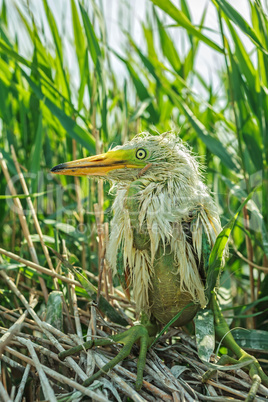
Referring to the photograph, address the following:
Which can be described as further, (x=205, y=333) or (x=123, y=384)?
(x=205, y=333)

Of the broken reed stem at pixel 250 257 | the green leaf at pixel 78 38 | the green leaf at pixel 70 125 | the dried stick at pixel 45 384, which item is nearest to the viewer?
the dried stick at pixel 45 384

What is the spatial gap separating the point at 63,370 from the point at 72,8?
166cm

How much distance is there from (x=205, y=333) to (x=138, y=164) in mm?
632

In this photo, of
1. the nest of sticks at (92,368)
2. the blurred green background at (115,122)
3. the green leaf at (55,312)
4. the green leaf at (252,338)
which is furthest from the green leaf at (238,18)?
the green leaf at (55,312)

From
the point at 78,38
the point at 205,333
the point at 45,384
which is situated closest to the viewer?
the point at 45,384

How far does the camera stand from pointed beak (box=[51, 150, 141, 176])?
1410 millimetres

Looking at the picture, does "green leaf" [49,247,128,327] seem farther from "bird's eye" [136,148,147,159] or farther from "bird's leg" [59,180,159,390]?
"bird's eye" [136,148,147,159]

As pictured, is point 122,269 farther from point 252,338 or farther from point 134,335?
point 252,338

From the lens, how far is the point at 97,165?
4.64ft

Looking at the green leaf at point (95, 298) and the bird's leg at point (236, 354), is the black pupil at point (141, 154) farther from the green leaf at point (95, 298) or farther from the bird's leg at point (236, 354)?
the bird's leg at point (236, 354)

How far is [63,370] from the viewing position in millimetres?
1387

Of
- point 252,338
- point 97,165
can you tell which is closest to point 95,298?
point 97,165

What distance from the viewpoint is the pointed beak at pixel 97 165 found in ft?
4.63

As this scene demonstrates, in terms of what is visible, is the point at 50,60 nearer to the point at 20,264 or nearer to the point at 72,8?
the point at 72,8
